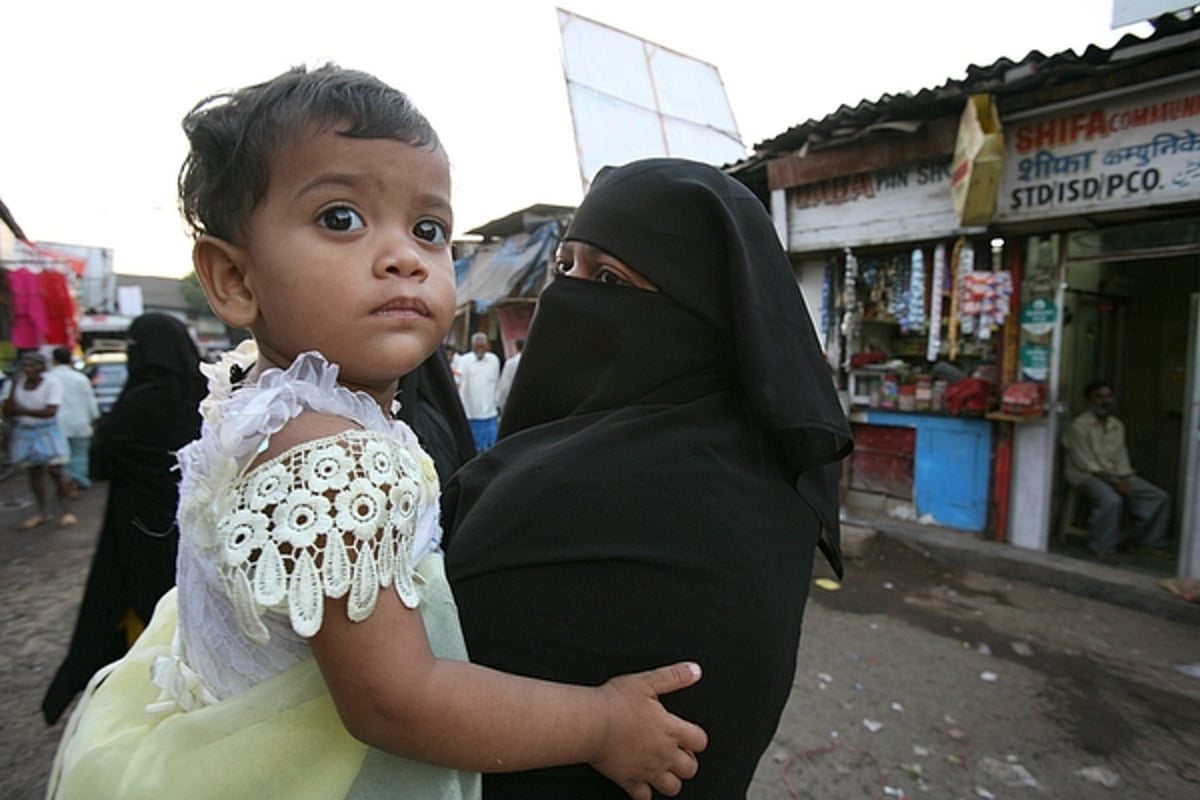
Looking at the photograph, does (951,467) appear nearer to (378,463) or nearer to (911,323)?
(911,323)

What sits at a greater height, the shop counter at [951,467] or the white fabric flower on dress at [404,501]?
the white fabric flower on dress at [404,501]

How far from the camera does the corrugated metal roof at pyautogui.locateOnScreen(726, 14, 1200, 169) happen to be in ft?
14.7

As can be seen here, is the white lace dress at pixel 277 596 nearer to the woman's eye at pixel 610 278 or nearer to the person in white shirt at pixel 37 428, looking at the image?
the woman's eye at pixel 610 278

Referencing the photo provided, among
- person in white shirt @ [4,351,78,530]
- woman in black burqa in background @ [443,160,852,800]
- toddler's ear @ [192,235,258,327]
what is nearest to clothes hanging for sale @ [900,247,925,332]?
woman in black burqa in background @ [443,160,852,800]

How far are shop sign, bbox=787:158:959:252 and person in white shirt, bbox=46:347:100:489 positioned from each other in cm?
861

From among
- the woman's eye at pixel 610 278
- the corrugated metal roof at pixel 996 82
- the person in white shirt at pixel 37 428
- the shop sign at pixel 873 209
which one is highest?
the corrugated metal roof at pixel 996 82

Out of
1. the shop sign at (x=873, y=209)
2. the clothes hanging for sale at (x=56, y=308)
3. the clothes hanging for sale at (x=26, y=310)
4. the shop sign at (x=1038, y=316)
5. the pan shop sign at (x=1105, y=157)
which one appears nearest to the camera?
the pan shop sign at (x=1105, y=157)

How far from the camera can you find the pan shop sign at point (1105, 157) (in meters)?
4.70

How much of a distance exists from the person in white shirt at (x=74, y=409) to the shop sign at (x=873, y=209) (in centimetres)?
861

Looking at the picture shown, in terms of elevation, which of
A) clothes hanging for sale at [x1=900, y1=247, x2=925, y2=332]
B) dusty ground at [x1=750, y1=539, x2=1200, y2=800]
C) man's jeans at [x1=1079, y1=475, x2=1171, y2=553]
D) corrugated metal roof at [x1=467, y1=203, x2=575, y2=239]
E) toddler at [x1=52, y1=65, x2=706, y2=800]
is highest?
corrugated metal roof at [x1=467, y1=203, x2=575, y2=239]

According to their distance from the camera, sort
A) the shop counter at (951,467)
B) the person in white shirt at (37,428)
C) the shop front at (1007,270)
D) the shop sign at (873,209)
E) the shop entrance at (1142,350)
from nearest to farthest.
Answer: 1. the shop front at (1007,270)
2. the shop sign at (873,209)
3. the shop counter at (951,467)
4. the shop entrance at (1142,350)
5. the person in white shirt at (37,428)

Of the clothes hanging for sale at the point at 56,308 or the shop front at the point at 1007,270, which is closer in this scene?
the shop front at the point at 1007,270

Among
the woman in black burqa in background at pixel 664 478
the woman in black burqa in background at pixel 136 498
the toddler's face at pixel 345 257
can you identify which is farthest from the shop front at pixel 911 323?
the toddler's face at pixel 345 257

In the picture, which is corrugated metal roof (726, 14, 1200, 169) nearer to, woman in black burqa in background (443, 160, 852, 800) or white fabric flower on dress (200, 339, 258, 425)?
woman in black burqa in background (443, 160, 852, 800)
